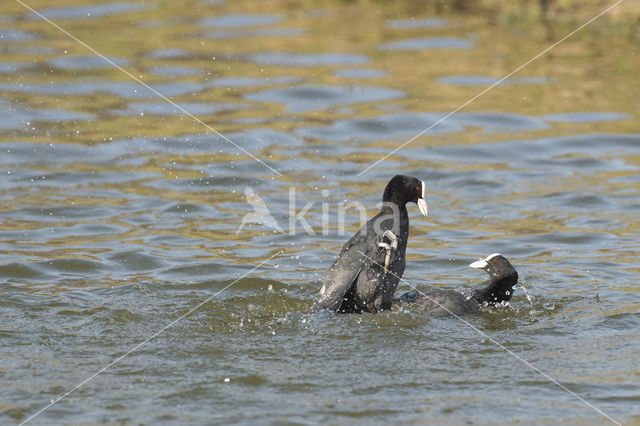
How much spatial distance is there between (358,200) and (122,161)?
269 cm

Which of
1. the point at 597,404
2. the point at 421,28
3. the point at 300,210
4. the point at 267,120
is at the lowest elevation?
the point at 597,404

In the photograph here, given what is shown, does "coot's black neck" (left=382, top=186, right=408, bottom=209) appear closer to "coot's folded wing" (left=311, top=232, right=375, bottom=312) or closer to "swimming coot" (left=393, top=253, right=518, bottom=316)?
"coot's folded wing" (left=311, top=232, right=375, bottom=312)

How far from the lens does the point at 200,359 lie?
5770mm

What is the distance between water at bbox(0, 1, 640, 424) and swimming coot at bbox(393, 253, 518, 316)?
118mm

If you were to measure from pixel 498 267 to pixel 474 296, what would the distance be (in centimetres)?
27

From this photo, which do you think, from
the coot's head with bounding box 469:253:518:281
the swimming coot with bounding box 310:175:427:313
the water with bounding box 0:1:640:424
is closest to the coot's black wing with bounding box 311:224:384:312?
the swimming coot with bounding box 310:175:427:313

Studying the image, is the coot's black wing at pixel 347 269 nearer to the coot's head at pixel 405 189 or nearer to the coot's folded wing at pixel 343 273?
the coot's folded wing at pixel 343 273

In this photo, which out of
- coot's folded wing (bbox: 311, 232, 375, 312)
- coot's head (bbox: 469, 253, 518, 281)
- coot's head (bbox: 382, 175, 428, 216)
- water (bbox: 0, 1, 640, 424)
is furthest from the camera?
coot's head (bbox: 382, 175, 428, 216)

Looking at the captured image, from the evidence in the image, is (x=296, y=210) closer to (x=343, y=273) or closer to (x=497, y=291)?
(x=343, y=273)

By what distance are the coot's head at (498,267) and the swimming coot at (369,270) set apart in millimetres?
590

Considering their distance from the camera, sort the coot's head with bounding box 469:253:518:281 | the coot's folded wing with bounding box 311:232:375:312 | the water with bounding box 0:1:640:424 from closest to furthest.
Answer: the water with bounding box 0:1:640:424, the coot's folded wing with bounding box 311:232:375:312, the coot's head with bounding box 469:253:518:281

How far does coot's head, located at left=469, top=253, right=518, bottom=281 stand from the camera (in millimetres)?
6855

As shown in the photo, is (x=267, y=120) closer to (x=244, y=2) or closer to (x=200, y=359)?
(x=244, y=2)

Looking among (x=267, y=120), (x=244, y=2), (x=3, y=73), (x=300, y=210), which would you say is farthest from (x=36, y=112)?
(x=244, y=2)
